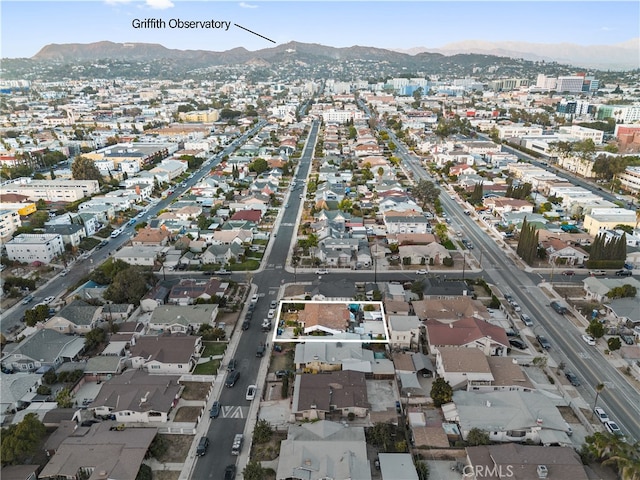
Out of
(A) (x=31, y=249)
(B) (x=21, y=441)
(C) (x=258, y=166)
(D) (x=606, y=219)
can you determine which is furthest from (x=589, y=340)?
(C) (x=258, y=166)

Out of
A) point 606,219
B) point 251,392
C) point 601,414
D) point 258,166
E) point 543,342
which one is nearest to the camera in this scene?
point 601,414

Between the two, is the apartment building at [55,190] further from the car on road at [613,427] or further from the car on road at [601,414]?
the car on road at [613,427]

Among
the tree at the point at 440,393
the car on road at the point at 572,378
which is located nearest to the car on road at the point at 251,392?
the tree at the point at 440,393

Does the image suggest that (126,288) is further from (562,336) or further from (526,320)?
(562,336)

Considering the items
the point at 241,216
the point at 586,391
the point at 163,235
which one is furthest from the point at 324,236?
the point at 586,391

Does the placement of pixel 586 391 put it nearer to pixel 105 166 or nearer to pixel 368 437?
pixel 368 437

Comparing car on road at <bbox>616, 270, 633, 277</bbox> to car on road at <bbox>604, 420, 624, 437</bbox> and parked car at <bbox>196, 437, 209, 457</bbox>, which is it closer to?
car on road at <bbox>604, 420, 624, 437</bbox>
